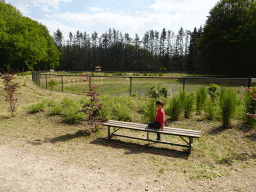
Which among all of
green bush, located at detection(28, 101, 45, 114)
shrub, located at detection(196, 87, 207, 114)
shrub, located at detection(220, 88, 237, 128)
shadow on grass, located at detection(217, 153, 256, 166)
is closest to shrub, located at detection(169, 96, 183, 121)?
shrub, located at detection(196, 87, 207, 114)

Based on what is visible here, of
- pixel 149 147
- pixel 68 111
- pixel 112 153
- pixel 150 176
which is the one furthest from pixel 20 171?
pixel 68 111

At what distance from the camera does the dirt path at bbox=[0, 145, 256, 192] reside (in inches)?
113

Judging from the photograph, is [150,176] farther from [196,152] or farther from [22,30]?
[22,30]

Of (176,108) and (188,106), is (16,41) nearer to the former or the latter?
(176,108)

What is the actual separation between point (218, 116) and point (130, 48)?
8015 cm

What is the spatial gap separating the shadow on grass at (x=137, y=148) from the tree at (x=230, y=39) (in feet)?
98.4

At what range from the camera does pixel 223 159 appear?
3.88 metres

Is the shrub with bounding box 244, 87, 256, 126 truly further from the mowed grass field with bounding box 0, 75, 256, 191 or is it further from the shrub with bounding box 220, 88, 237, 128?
the shrub with bounding box 220, 88, 237, 128

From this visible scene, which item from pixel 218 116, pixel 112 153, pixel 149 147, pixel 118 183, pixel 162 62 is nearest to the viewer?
pixel 118 183

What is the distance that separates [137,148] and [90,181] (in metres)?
1.71

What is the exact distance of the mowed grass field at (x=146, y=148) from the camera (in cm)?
335

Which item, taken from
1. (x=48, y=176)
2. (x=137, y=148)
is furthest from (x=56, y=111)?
(x=48, y=176)

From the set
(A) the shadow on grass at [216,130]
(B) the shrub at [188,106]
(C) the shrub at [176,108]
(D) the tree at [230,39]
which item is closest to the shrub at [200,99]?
(B) the shrub at [188,106]

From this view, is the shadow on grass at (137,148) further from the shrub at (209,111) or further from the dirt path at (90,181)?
the shrub at (209,111)
